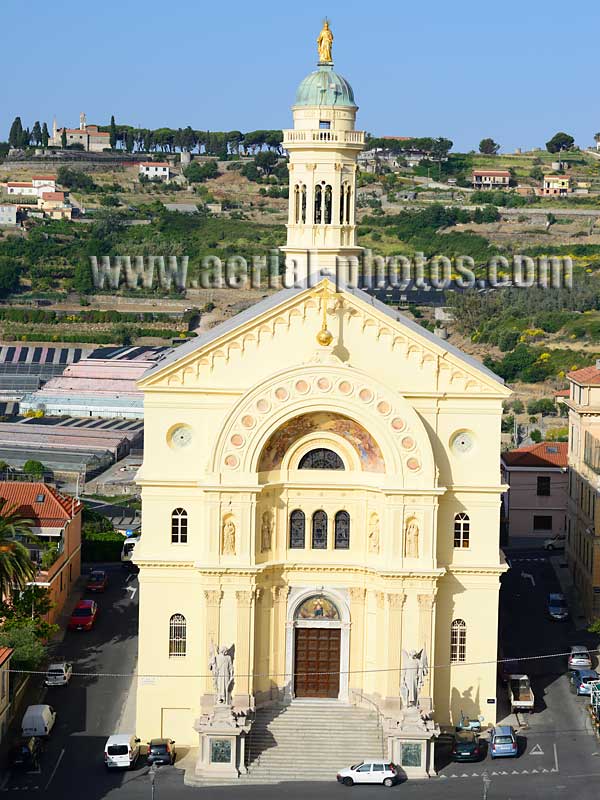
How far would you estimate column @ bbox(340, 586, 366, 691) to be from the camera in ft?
190

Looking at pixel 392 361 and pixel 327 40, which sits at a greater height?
pixel 327 40

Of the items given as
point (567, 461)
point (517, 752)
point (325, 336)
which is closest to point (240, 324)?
point (325, 336)

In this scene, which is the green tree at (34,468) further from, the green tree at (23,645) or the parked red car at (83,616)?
the green tree at (23,645)

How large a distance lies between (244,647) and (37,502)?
68.5 ft

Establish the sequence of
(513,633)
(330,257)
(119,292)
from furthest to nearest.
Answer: (119,292) < (513,633) < (330,257)

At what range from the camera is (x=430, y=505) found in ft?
185

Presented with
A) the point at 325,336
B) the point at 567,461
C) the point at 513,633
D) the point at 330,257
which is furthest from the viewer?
the point at 567,461

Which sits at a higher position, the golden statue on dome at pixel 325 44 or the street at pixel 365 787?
the golden statue on dome at pixel 325 44

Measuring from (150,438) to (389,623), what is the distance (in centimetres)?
1016

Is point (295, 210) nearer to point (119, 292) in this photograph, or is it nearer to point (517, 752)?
point (517, 752)

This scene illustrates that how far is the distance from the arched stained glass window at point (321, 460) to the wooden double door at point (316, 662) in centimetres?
556

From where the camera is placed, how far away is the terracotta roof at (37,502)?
242 ft

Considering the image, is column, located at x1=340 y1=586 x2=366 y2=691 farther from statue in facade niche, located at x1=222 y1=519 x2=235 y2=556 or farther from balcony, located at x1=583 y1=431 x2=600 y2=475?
balcony, located at x1=583 y1=431 x2=600 y2=475

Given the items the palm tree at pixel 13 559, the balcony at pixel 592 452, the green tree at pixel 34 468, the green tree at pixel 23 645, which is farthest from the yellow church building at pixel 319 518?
the green tree at pixel 34 468
